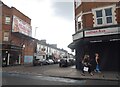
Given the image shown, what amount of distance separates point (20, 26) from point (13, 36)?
10.7 ft

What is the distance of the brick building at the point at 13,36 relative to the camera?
3575cm

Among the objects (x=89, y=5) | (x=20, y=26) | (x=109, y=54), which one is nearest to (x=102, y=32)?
(x=109, y=54)

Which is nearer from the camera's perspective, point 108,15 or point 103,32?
point 103,32

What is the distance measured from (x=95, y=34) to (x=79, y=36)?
2241 mm

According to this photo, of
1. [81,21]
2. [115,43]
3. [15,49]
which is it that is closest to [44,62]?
[15,49]

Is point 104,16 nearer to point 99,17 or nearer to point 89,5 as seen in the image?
point 99,17

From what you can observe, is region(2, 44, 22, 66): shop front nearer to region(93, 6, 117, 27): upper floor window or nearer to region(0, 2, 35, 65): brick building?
region(0, 2, 35, 65): brick building

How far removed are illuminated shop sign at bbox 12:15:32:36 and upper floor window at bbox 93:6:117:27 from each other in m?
19.4

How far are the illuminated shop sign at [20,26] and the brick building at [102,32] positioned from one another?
697 inches

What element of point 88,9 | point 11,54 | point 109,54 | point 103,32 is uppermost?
point 88,9

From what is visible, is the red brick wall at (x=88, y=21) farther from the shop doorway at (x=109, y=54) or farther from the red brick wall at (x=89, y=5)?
the shop doorway at (x=109, y=54)

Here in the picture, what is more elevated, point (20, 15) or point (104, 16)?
point (20, 15)

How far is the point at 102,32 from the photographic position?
68.5 feet

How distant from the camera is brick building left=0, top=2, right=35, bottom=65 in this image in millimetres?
35750
